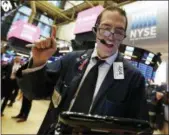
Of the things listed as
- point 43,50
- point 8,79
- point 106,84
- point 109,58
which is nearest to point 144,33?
point 8,79

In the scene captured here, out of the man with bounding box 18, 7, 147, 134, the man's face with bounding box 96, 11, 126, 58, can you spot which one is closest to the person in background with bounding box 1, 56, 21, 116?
the man with bounding box 18, 7, 147, 134

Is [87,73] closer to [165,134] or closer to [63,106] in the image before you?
[63,106]

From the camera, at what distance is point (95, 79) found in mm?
1071

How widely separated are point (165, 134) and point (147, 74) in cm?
255

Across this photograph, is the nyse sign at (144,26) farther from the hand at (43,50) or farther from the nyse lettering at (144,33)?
the hand at (43,50)

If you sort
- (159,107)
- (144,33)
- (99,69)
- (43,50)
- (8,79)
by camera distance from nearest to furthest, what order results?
(43,50) < (99,69) < (8,79) < (144,33) < (159,107)

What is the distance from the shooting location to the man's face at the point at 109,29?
109 centimetres

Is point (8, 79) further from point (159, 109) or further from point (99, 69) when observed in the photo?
point (99, 69)

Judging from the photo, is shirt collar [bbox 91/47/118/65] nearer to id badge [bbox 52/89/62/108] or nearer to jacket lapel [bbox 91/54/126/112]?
jacket lapel [bbox 91/54/126/112]

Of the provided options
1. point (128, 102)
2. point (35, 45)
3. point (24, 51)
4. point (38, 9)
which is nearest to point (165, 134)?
point (128, 102)

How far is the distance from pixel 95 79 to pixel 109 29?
0.83 feet

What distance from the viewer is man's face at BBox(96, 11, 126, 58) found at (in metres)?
1.09

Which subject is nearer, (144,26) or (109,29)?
(109,29)

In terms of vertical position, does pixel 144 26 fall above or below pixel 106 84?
above
